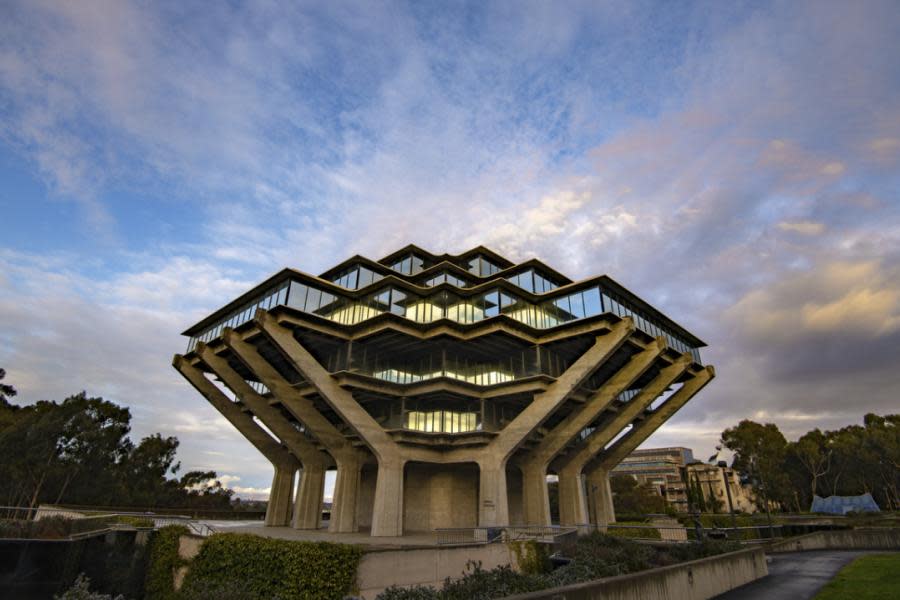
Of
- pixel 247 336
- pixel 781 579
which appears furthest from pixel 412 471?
pixel 781 579

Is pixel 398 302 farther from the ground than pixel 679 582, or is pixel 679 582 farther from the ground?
pixel 398 302

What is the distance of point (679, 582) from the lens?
12.1m

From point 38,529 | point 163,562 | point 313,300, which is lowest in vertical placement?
point 163,562

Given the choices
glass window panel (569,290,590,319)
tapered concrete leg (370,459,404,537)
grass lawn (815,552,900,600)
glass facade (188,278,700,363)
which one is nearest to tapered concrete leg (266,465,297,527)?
tapered concrete leg (370,459,404,537)

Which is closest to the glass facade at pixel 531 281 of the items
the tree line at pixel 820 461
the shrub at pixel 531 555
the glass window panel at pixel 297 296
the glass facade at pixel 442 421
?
the glass facade at pixel 442 421

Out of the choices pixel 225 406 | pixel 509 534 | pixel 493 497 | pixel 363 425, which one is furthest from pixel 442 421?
pixel 225 406

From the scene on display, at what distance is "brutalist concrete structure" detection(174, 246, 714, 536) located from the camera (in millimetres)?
33031

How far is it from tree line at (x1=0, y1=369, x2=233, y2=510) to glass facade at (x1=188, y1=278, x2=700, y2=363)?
26.2 meters

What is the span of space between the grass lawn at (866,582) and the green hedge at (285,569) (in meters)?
15.1

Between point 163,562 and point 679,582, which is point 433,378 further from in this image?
point 679,582

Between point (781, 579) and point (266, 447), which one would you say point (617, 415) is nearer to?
point (781, 579)

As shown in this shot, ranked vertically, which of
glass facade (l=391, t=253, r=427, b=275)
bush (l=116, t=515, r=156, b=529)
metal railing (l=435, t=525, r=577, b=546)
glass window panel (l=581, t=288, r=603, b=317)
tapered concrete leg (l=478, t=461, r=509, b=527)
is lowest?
→ metal railing (l=435, t=525, r=577, b=546)

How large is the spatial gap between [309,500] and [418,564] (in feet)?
70.8

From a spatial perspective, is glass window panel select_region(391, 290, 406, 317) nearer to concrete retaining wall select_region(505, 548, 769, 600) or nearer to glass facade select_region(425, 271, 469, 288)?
glass facade select_region(425, 271, 469, 288)
